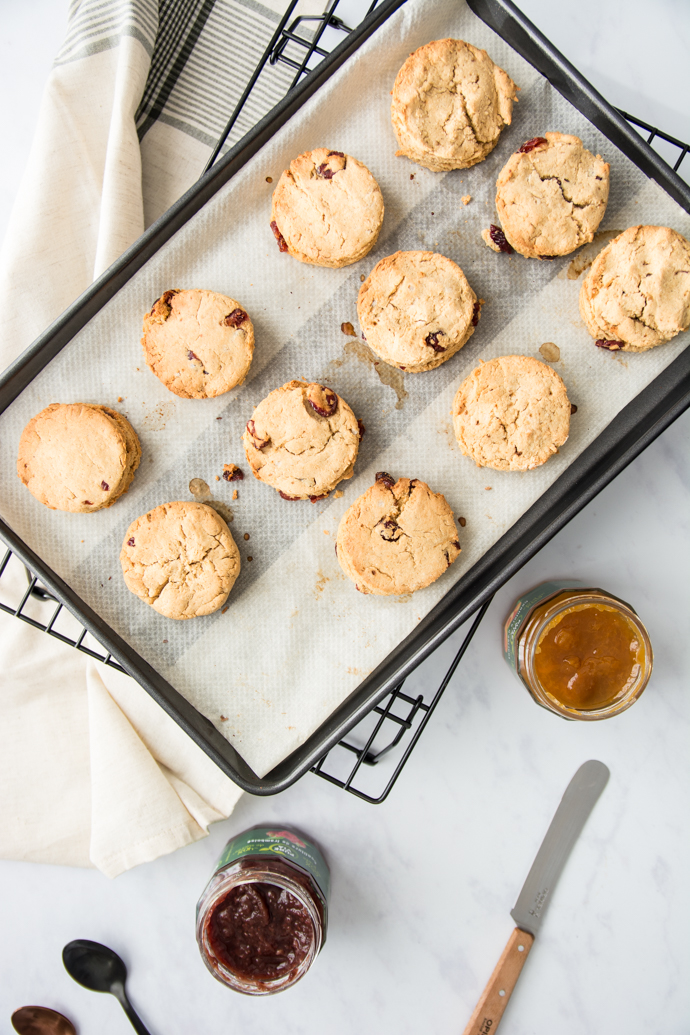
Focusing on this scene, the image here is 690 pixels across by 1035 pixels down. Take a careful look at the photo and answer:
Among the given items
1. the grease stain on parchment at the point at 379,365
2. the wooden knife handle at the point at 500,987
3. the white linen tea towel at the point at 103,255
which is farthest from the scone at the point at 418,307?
the wooden knife handle at the point at 500,987

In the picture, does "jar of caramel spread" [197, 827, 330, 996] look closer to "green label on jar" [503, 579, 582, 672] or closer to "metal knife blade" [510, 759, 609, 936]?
"metal knife blade" [510, 759, 609, 936]

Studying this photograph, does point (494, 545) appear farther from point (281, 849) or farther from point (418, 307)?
point (281, 849)

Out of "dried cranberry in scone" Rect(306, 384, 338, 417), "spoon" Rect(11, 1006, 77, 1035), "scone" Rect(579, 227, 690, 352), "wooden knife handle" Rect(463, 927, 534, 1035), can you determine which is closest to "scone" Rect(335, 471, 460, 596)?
"dried cranberry in scone" Rect(306, 384, 338, 417)

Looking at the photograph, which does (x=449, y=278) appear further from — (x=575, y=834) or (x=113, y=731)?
(x=575, y=834)

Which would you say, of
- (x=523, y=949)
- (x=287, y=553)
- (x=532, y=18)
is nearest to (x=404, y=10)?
(x=532, y=18)

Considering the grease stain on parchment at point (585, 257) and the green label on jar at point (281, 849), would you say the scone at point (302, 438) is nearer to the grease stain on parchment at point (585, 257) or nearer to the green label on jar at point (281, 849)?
the grease stain on parchment at point (585, 257)

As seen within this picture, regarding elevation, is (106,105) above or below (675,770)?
above

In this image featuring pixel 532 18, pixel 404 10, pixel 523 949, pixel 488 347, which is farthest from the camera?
pixel 523 949
